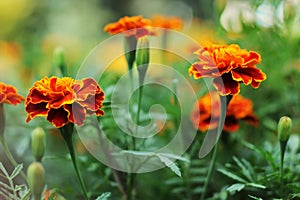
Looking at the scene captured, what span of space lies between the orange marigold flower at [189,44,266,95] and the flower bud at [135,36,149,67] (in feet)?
0.21

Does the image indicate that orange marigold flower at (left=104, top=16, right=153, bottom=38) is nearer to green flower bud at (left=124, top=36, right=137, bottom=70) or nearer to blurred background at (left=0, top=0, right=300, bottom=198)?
green flower bud at (left=124, top=36, right=137, bottom=70)

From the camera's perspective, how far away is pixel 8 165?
31.4 inches

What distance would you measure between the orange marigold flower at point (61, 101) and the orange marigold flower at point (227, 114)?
24cm

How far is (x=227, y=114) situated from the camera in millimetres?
687

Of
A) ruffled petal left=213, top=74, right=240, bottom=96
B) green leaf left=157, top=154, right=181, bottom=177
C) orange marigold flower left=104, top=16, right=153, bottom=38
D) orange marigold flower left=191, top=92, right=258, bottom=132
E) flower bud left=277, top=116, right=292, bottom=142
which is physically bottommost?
green leaf left=157, top=154, right=181, bottom=177

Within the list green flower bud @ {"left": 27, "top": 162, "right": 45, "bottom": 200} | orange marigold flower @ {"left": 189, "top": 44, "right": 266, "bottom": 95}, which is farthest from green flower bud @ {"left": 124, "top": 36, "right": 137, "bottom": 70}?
green flower bud @ {"left": 27, "top": 162, "right": 45, "bottom": 200}

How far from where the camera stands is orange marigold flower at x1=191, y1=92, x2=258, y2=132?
689 millimetres

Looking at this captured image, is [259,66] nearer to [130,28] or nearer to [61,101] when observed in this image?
[130,28]

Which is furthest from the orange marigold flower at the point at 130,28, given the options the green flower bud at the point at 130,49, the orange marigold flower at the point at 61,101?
the orange marigold flower at the point at 61,101

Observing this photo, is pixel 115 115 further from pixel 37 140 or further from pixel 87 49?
pixel 87 49

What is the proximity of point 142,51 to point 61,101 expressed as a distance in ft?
0.43

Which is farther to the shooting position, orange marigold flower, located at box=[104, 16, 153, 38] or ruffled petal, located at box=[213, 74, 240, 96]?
orange marigold flower, located at box=[104, 16, 153, 38]

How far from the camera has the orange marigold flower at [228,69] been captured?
52 cm

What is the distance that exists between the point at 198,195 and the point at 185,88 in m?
0.21
